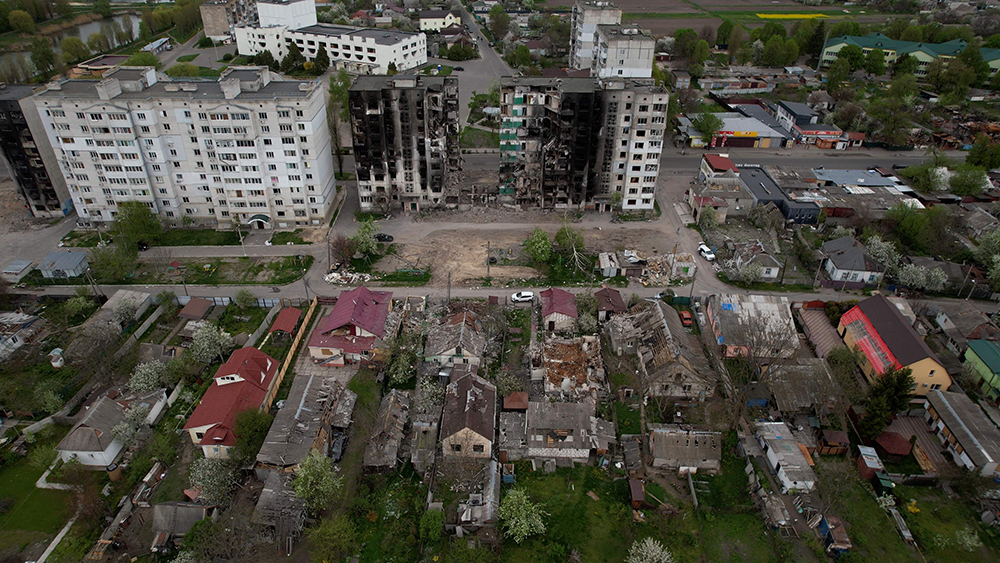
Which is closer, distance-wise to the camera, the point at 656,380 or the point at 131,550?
the point at 131,550

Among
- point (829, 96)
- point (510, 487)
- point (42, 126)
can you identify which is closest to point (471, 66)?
point (829, 96)

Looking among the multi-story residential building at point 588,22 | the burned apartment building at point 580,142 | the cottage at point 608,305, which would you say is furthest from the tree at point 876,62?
the cottage at point 608,305

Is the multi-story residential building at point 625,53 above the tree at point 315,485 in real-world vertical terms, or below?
above

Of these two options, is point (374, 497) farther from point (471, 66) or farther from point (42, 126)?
point (471, 66)

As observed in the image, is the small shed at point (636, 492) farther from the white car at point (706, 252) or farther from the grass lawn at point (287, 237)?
the grass lawn at point (287, 237)

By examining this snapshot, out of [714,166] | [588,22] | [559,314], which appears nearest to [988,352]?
[559,314]

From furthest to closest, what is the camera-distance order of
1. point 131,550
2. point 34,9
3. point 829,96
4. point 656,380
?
point 34,9, point 829,96, point 656,380, point 131,550

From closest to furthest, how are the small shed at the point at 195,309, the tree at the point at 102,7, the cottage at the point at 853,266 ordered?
1. the small shed at the point at 195,309
2. the cottage at the point at 853,266
3. the tree at the point at 102,7
